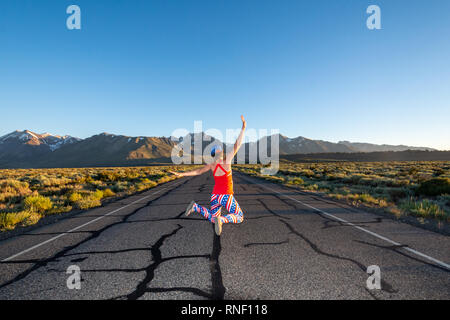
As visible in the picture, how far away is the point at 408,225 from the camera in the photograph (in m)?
5.90

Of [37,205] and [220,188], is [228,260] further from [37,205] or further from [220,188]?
[37,205]

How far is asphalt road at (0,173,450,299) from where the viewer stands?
105 inches

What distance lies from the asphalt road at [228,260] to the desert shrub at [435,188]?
707 centimetres

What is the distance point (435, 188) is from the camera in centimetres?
1067

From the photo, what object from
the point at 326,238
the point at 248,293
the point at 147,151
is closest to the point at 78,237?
the point at 248,293

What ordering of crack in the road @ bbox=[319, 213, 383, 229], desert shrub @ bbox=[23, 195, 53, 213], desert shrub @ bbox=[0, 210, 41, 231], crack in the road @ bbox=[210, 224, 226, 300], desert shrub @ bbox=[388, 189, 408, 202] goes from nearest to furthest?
crack in the road @ bbox=[210, 224, 226, 300] < crack in the road @ bbox=[319, 213, 383, 229] < desert shrub @ bbox=[0, 210, 41, 231] < desert shrub @ bbox=[23, 195, 53, 213] < desert shrub @ bbox=[388, 189, 408, 202]

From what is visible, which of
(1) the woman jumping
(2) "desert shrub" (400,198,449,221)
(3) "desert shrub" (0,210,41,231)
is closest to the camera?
(1) the woman jumping

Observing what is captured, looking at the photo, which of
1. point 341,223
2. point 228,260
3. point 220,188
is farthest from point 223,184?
point 341,223

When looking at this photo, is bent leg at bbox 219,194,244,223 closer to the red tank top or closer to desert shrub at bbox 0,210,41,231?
the red tank top

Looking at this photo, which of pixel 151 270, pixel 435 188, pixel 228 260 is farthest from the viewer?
pixel 435 188

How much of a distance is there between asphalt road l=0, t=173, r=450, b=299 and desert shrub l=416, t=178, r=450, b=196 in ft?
23.2

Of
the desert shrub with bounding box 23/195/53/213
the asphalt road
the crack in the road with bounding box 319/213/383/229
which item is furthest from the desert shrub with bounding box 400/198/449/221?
the desert shrub with bounding box 23/195/53/213

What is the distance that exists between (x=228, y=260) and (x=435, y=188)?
1296 cm

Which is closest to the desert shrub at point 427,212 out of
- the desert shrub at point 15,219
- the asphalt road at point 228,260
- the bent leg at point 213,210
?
Result: the asphalt road at point 228,260
